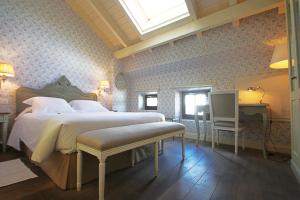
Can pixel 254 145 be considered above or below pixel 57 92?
below

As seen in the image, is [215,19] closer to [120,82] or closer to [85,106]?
[85,106]

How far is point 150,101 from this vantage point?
4.98 m

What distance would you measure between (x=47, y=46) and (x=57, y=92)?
100cm

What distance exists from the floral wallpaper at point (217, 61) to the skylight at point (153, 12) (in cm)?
57

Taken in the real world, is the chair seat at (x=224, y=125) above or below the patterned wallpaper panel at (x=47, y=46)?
below

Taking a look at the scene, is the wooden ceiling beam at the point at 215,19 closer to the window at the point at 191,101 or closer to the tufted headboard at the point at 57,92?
the window at the point at 191,101

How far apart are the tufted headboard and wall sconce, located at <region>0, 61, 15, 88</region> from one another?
0.30 m

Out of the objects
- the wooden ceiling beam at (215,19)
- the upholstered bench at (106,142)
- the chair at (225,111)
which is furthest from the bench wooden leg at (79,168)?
the wooden ceiling beam at (215,19)

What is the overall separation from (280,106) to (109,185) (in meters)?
2.94

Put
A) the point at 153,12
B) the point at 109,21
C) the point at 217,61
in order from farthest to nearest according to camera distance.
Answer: the point at 109,21, the point at 153,12, the point at 217,61

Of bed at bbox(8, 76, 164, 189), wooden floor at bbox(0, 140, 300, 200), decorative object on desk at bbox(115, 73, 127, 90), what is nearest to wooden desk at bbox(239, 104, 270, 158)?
wooden floor at bbox(0, 140, 300, 200)

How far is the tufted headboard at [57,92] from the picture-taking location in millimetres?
2977

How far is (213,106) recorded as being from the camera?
2.82 metres

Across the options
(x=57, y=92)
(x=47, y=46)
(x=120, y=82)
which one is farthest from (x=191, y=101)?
(x=47, y=46)
